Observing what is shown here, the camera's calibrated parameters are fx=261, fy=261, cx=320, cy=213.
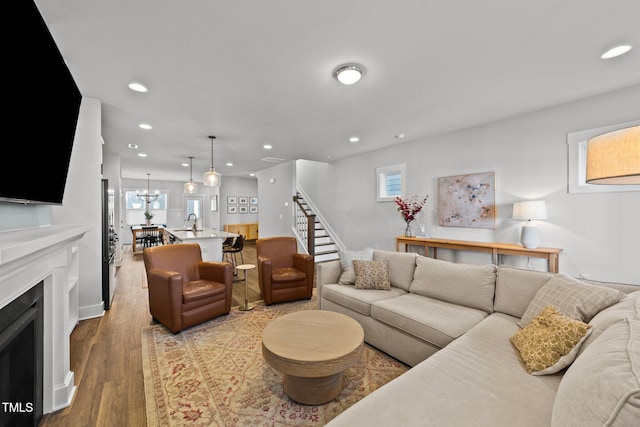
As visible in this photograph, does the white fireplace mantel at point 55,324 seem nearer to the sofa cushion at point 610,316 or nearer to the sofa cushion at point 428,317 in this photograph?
the sofa cushion at point 428,317

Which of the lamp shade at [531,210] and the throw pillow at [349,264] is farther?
the lamp shade at [531,210]

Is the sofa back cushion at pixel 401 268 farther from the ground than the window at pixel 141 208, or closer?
closer

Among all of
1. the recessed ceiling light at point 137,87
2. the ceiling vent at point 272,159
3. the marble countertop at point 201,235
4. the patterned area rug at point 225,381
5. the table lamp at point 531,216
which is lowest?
the patterned area rug at point 225,381

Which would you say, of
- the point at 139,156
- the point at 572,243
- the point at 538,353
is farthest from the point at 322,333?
the point at 139,156

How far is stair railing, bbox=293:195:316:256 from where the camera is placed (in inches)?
230

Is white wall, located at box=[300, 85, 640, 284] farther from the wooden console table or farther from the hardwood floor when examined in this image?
the hardwood floor

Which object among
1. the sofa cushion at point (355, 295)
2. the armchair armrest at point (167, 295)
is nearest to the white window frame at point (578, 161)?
the sofa cushion at point (355, 295)

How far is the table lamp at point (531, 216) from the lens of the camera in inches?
132

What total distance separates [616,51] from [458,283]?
7.77 ft

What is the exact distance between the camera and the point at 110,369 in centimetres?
219

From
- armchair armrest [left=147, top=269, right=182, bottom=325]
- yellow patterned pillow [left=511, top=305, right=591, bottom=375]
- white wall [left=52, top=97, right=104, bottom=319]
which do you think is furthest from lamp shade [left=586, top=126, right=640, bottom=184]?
white wall [left=52, top=97, right=104, bottom=319]

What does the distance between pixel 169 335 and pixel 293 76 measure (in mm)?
2980

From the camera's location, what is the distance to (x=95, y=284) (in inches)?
128

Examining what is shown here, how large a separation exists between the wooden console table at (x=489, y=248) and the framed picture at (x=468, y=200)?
14.7 inches
